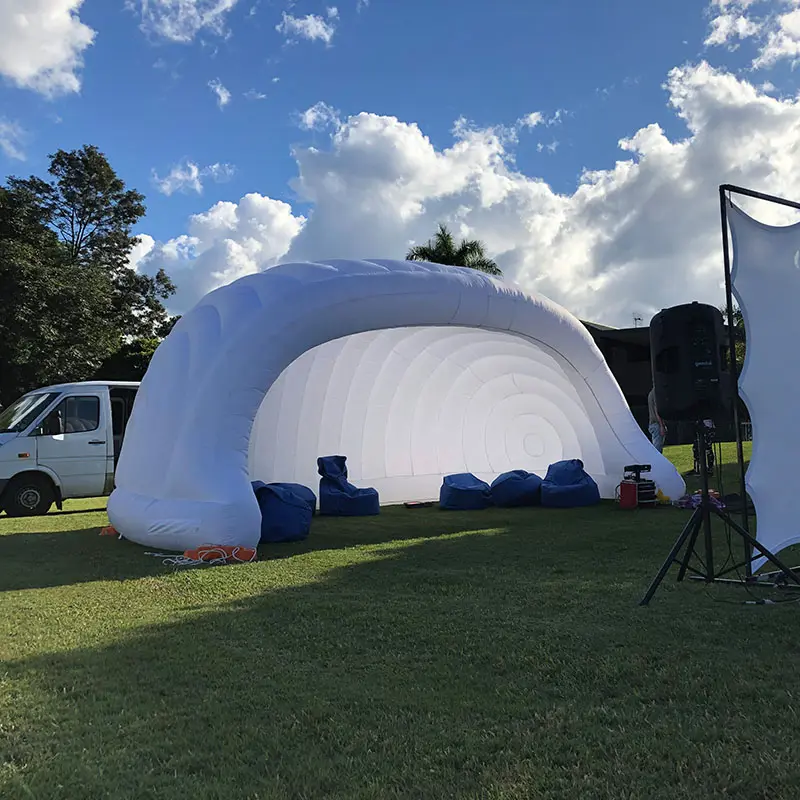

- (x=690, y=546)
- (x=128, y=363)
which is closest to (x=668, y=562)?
(x=690, y=546)

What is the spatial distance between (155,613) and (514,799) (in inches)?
131

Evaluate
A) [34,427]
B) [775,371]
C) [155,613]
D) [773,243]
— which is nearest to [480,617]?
[155,613]

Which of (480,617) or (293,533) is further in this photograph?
(293,533)

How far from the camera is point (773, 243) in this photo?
5562 millimetres

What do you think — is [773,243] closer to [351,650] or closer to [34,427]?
[351,650]

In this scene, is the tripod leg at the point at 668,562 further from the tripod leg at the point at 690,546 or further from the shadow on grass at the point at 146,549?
the shadow on grass at the point at 146,549

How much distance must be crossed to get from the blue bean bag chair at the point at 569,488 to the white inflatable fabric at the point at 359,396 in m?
0.39

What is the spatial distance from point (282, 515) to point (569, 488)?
16.3 ft

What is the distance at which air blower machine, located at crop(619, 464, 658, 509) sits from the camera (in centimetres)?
1035

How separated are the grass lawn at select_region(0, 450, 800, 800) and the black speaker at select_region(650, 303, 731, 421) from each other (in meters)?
1.30

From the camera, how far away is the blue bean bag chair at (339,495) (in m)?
11.2

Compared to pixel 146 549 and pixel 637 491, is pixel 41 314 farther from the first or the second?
pixel 637 491

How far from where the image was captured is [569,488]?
37.2 feet

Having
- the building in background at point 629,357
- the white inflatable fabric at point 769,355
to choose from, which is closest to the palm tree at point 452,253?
the building in background at point 629,357
